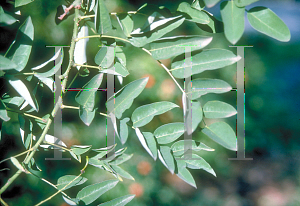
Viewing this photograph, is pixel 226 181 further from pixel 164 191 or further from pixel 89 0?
pixel 89 0

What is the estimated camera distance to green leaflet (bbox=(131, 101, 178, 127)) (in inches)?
12.3

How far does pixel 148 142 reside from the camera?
12.8 inches

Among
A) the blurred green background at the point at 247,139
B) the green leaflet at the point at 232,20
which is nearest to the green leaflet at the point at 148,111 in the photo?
the green leaflet at the point at 232,20

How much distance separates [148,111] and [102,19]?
14 cm

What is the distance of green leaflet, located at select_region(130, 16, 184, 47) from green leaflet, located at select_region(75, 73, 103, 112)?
0.07 m

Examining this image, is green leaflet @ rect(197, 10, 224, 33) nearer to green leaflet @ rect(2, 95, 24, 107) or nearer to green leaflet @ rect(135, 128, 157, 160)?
green leaflet @ rect(135, 128, 157, 160)

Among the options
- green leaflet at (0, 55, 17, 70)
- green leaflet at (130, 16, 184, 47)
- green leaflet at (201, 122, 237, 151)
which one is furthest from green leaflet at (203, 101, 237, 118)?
green leaflet at (0, 55, 17, 70)

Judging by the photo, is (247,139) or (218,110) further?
(247,139)

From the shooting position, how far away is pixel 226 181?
708 mm

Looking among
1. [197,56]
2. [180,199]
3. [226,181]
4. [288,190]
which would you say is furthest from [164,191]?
[197,56]

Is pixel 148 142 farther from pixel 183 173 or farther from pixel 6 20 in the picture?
pixel 6 20

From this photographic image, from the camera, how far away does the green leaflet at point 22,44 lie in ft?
0.87

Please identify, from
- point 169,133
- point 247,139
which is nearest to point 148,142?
point 169,133

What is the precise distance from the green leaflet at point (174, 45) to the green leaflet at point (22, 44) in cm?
15
